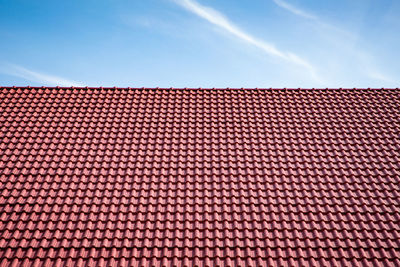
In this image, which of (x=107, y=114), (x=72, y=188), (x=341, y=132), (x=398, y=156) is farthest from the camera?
(x=107, y=114)

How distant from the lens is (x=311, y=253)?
12.5ft

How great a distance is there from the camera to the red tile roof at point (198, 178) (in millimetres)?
3881

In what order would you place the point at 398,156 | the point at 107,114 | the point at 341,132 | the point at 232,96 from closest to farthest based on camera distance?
the point at 398,156 → the point at 341,132 → the point at 107,114 → the point at 232,96

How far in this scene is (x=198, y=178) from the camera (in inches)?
192

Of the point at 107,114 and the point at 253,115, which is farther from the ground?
the point at 253,115

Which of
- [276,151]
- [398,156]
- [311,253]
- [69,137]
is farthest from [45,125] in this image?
[398,156]

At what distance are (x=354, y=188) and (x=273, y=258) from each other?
202 centimetres

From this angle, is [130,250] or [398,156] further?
[398,156]

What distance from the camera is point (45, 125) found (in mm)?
5859

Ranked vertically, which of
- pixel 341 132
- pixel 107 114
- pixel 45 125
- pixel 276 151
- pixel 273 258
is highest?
pixel 341 132

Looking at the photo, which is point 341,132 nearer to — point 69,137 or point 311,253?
point 311,253

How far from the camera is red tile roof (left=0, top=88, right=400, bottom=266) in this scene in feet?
12.7

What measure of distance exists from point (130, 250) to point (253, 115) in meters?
3.88

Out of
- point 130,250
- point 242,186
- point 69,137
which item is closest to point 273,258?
point 242,186
